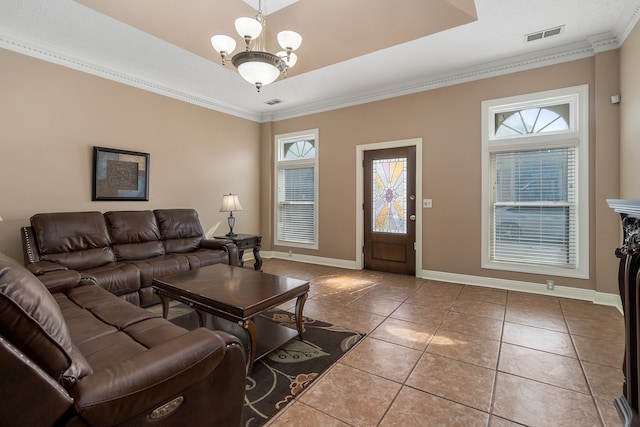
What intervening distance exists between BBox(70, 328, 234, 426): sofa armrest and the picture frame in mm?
3585

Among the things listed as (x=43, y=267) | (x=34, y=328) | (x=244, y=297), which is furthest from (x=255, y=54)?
(x=43, y=267)

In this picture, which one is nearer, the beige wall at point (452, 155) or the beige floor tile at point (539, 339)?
the beige floor tile at point (539, 339)

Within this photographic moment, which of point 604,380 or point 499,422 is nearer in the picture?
point 499,422

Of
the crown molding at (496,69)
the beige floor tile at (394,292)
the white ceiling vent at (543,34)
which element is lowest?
the beige floor tile at (394,292)

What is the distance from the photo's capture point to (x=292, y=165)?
5895mm

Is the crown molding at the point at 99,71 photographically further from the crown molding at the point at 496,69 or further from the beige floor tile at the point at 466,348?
the beige floor tile at the point at 466,348

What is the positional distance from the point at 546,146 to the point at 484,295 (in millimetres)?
1991

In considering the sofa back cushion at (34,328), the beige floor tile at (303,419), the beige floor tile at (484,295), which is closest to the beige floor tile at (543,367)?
the beige floor tile at (484,295)

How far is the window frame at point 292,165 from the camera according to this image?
18.3 ft

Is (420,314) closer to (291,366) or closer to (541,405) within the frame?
(541,405)

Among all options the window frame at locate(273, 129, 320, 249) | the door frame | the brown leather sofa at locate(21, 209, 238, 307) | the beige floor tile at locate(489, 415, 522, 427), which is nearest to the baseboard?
the door frame

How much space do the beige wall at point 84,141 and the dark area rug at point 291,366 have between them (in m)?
3.01

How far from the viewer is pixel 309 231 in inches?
226

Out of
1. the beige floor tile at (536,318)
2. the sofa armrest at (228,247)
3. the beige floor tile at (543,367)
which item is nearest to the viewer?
the beige floor tile at (543,367)
